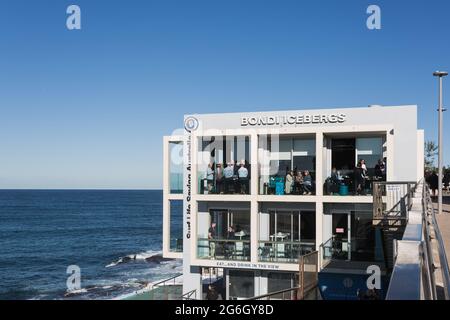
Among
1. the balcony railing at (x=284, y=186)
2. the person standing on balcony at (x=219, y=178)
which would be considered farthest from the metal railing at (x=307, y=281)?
the person standing on balcony at (x=219, y=178)

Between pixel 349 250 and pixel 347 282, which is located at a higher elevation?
pixel 349 250

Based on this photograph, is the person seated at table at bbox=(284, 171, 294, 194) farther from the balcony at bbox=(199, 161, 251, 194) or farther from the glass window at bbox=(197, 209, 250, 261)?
the glass window at bbox=(197, 209, 250, 261)

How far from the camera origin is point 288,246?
20.2 metres

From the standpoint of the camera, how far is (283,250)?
20.3 m

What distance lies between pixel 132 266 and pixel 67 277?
9347 millimetres

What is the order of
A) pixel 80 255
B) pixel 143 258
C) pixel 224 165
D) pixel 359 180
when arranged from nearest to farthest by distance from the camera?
pixel 359 180
pixel 224 165
pixel 143 258
pixel 80 255

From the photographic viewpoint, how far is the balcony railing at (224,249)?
21.0m

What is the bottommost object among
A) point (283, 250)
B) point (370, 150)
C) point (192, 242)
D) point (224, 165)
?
point (283, 250)

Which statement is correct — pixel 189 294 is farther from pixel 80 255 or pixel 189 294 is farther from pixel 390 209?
pixel 80 255

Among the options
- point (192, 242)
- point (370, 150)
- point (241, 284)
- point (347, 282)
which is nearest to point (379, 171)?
point (370, 150)

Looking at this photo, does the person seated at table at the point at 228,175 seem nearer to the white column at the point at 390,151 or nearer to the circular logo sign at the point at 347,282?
the circular logo sign at the point at 347,282

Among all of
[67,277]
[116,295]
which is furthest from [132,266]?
[116,295]

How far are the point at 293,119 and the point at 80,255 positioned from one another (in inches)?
2294

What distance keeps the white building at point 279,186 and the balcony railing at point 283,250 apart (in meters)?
0.04
